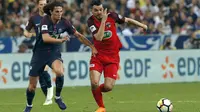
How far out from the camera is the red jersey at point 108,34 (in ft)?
46.8

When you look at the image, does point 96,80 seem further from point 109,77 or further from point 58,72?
point 58,72

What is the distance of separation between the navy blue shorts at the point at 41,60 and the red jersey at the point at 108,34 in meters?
0.95

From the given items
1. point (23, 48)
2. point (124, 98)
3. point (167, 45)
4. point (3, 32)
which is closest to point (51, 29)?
point (124, 98)

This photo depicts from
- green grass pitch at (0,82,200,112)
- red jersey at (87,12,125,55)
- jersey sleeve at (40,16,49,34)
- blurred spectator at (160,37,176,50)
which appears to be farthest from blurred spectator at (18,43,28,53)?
jersey sleeve at (40,16,49,34)

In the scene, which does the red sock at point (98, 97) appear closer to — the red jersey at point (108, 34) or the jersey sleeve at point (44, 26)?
the red jersey at point (108, 34)

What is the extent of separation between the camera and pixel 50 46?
14.5 meters

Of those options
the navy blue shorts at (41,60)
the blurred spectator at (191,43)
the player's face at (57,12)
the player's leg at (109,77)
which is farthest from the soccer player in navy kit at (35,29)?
the blurred spectator at (191,43)

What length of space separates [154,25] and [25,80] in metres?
7.35

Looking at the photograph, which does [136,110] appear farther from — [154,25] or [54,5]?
[154,25]

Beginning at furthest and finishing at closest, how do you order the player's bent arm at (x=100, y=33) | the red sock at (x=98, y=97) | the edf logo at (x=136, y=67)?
1. the edf logo at (x=136, y=67)
2. the red sock at (x=98, y=97)
3. the player's bent arm at (x=100, y=33)

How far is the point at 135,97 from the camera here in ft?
61.2

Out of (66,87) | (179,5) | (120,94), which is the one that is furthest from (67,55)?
(179,5)

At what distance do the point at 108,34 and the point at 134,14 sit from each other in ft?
43.8

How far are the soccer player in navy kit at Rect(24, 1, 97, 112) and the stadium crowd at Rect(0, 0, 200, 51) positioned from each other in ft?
31.4
